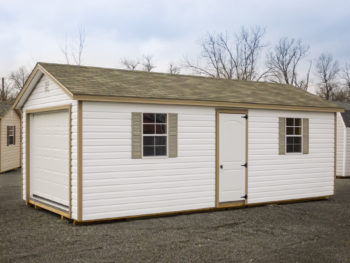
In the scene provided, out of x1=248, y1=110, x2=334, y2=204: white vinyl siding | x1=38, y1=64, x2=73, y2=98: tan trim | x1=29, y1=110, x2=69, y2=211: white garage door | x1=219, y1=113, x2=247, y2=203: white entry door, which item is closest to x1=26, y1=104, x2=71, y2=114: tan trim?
x1=29, y1=110, x2=69, y2=211: white garage door

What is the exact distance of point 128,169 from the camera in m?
9.15

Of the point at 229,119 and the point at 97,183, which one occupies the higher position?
the point at 229,119

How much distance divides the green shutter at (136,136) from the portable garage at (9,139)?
12631mm

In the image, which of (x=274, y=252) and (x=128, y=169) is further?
(x=128, y=169)

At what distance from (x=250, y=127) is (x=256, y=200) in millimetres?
1879

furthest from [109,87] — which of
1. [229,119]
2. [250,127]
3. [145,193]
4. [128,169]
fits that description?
[250,127]

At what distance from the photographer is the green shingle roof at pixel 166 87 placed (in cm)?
927

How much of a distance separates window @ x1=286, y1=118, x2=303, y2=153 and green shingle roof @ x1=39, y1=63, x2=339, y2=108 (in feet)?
1.67

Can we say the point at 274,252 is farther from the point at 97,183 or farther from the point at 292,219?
the point at 97,183

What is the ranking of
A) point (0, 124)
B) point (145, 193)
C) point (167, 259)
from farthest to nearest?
point (0, 124), point (145, 193), point (167, 259)

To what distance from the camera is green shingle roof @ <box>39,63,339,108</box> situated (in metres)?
9.27

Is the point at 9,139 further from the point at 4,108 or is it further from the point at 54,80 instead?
the point at 54,80

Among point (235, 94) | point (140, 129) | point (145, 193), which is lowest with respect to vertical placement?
point (145, 193)

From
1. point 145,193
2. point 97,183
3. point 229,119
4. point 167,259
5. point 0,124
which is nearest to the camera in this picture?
point 167,259
